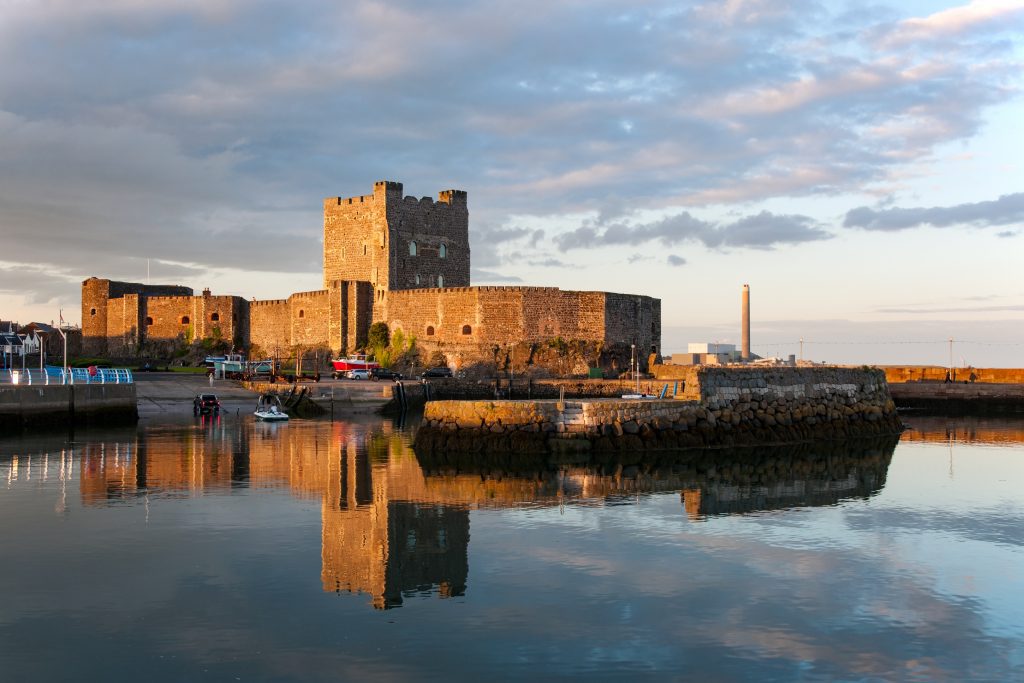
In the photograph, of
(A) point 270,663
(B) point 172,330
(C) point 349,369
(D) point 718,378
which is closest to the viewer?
(A) point 270,663

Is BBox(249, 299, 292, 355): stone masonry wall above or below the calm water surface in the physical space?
above

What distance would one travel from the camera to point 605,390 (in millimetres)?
48250

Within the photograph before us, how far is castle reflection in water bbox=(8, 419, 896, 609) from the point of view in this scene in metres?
14.1

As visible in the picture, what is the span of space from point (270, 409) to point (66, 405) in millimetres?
8258

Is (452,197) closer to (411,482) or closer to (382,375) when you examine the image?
(382,375)

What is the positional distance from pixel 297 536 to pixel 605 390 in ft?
111

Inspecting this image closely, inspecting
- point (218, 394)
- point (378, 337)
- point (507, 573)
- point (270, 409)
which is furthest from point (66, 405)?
point (507, 573)

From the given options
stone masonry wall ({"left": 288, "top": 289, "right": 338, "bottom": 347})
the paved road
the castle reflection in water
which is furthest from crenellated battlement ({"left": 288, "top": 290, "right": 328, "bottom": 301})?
the castle reflection in water

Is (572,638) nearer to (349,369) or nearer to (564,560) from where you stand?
(564,560)

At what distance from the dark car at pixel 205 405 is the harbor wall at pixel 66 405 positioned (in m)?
3.24

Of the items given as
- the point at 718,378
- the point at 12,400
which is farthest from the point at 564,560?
the point at 12,400

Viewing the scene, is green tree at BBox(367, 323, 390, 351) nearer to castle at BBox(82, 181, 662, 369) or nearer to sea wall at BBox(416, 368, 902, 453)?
castle at BBox(82, 181, 662, 369)

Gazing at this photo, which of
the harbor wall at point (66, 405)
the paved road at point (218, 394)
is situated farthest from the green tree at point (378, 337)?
the harbor wall at point (66, 405)

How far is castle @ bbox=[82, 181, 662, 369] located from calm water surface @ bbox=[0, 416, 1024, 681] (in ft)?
104
